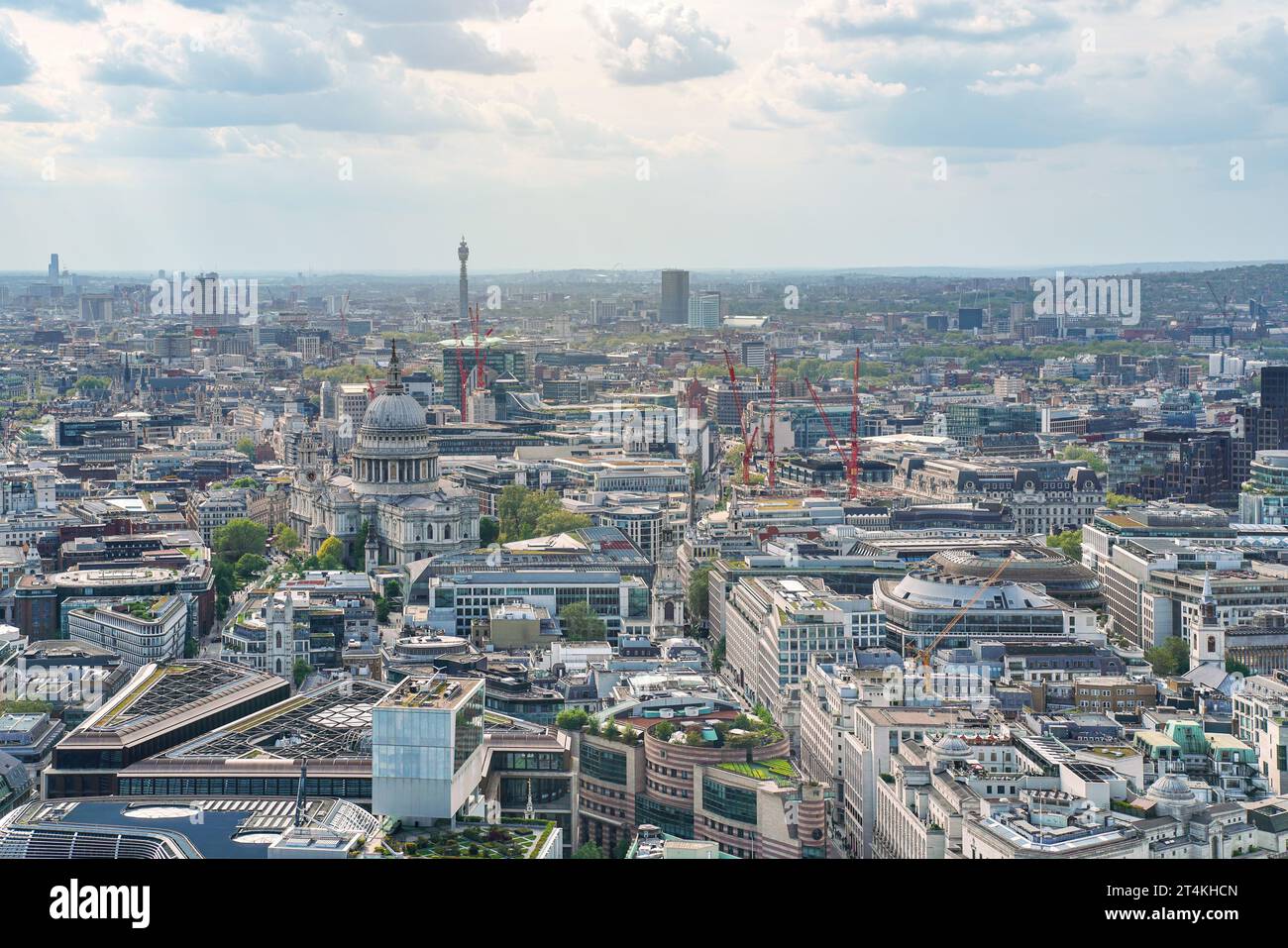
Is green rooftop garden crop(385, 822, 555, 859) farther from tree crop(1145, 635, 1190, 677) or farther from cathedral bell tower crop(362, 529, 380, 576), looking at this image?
cathedral bell tower crop(362, 529, 380, 576)

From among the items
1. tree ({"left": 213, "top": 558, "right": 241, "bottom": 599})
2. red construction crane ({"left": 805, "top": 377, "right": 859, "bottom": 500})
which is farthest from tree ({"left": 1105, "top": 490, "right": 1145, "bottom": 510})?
tree ({"left": 213, "top": 558, "right": 241, "bottom": 599})

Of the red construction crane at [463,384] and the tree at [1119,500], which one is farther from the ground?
the red construction crane at [463,384]

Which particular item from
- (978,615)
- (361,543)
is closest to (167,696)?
(978,615)

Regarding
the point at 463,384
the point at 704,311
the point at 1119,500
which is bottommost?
the point at 1119,500

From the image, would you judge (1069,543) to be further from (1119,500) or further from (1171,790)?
(1171,790)

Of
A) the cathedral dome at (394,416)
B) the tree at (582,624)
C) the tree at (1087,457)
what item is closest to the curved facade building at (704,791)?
the tree at (582,624)

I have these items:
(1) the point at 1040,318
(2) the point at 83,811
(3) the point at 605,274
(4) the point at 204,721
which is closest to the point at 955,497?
(4) the point at 204,721

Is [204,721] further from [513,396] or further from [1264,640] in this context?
[513,396]

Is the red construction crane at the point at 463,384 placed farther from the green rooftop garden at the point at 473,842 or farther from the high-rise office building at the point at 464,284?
the green rooftop garden at the point at 473,842
